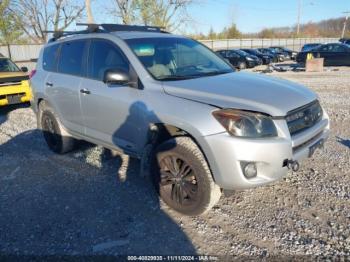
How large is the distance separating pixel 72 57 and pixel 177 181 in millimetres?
2612

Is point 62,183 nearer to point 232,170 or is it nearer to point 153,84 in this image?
point 153,84

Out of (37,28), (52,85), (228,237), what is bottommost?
(228,237)

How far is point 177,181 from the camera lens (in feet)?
11.4

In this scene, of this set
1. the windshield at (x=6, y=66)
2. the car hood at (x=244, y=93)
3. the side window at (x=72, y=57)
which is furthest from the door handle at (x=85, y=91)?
the windshield at (x=6, y=66)

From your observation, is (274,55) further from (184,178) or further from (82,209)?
(82,209)

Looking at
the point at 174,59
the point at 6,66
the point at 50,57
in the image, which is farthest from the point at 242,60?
the point at 174,59

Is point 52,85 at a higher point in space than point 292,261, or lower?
higher

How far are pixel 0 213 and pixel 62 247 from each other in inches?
45.6

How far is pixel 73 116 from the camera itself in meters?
4.76

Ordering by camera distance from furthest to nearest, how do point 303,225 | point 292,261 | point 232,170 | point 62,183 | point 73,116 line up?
point 73,116 → point 62,183 → point 303,225 → point 232,170 → point 292,261

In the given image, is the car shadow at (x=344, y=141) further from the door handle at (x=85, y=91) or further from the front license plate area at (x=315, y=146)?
the door handle at (x=85, y=91)

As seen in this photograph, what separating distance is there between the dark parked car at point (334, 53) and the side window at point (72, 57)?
20.6 meters

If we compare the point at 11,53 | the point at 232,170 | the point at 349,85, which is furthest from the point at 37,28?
the point at 232,170

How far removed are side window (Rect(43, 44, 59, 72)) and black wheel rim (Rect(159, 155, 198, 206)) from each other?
9.31 ft
